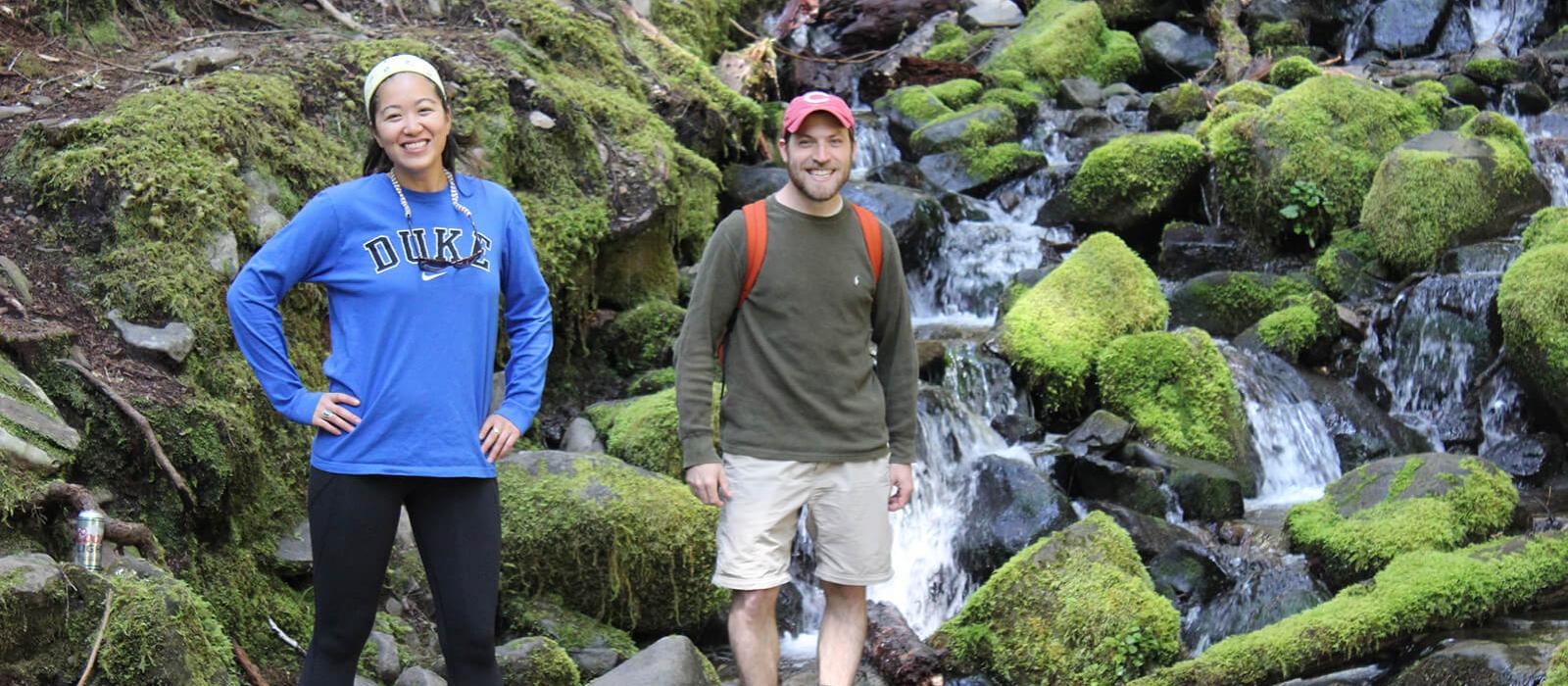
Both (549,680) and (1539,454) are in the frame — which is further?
(1539,454)

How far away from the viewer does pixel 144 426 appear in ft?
16.3

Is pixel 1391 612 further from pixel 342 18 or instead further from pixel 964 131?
pixel 964 131

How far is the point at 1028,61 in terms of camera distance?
17.3 metres

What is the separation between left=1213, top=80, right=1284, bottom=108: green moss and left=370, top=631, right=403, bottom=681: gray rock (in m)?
11.6

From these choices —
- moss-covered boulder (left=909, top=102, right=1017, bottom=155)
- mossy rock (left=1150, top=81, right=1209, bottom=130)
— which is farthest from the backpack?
mossy rock (left=1150, top=81, right=1209, bottom=130)

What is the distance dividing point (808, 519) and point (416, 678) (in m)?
1.59

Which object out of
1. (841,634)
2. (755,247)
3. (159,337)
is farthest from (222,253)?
(841,634)

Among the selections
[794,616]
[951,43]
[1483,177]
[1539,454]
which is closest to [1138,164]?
[1483,177]

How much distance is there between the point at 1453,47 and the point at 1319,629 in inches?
557

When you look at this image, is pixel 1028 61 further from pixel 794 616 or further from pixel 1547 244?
pixel 794 616

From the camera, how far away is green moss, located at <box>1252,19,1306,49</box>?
58.1 ft

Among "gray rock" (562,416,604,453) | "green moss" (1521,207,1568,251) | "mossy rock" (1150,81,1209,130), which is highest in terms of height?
"mossy rock" (1150,81,1209,130)

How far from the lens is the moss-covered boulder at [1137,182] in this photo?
13.0m

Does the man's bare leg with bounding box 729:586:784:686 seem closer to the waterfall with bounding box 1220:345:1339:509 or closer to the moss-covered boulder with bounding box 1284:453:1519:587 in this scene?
the moss-covered boulder with bounding box 1284:453:1519:587
